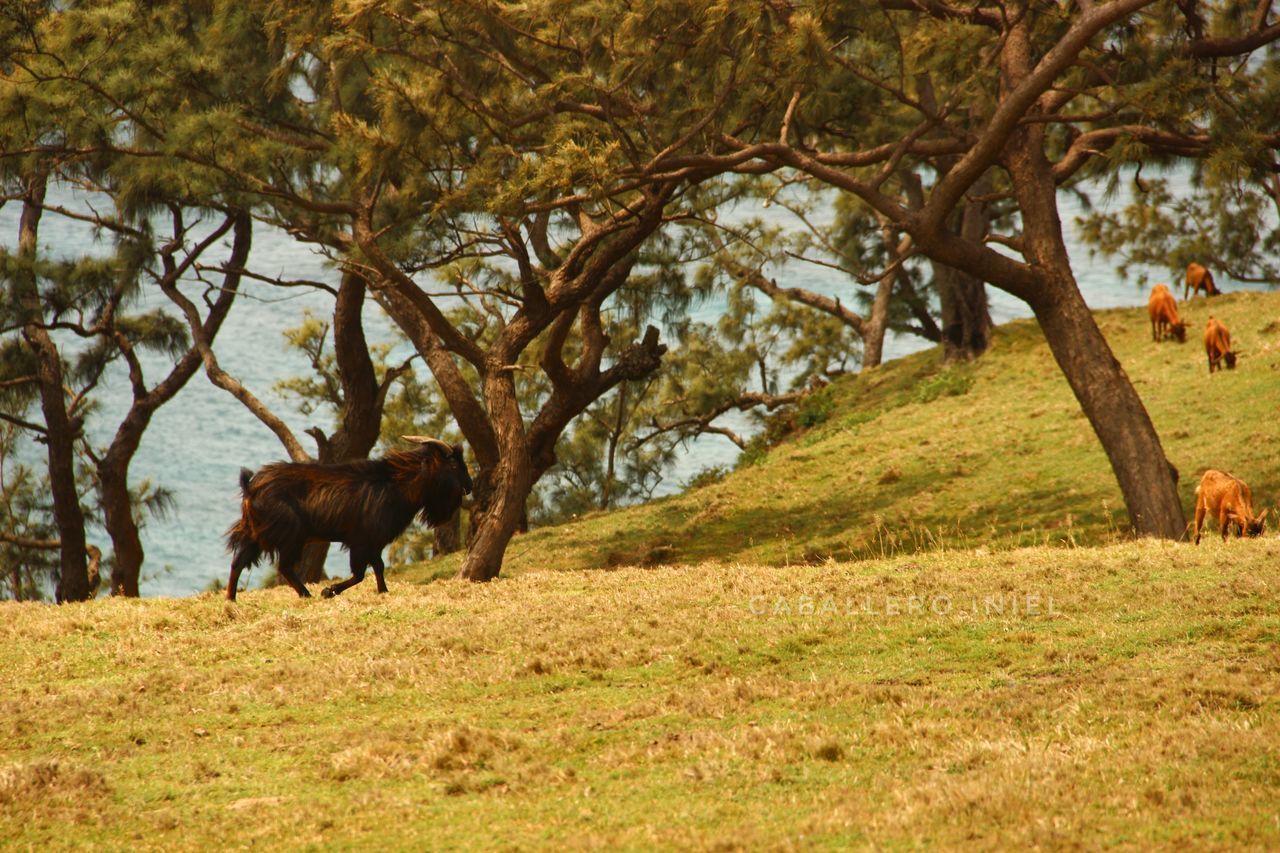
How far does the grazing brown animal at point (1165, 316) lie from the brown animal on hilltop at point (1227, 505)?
1557 centimetres

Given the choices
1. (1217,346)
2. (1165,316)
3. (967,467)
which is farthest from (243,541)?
(1165,316)

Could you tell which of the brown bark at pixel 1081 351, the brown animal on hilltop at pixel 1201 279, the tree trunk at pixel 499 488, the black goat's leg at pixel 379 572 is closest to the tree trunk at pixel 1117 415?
the brown bark at pixel 1081 351

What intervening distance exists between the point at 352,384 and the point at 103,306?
6393mm

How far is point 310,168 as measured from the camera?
22375 mm

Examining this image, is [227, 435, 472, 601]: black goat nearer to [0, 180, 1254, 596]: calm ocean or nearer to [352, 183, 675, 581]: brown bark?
[352, 183, 675, 581]: brown bark

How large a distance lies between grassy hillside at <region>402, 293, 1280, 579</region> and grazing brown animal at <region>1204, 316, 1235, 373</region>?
1.14ft

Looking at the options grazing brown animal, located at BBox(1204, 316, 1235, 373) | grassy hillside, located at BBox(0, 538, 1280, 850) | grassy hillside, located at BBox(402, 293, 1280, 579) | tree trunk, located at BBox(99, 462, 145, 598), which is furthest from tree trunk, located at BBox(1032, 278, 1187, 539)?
tree trunk, located at BBox(99, 462, 145, 598)

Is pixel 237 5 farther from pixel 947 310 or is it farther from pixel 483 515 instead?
pixel 947 310

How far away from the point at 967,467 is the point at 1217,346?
6599 mm

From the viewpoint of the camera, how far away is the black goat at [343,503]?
15.8 meters

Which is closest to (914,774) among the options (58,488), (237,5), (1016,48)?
(1016,48)

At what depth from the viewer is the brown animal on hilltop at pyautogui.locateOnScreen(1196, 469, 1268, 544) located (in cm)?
1627

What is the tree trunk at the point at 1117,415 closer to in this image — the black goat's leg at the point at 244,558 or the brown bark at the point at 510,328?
the brown bark at the point at 510,328

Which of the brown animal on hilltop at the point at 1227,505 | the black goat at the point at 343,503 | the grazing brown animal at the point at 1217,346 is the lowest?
the brown animal on hilltop at the point at 1227,505
